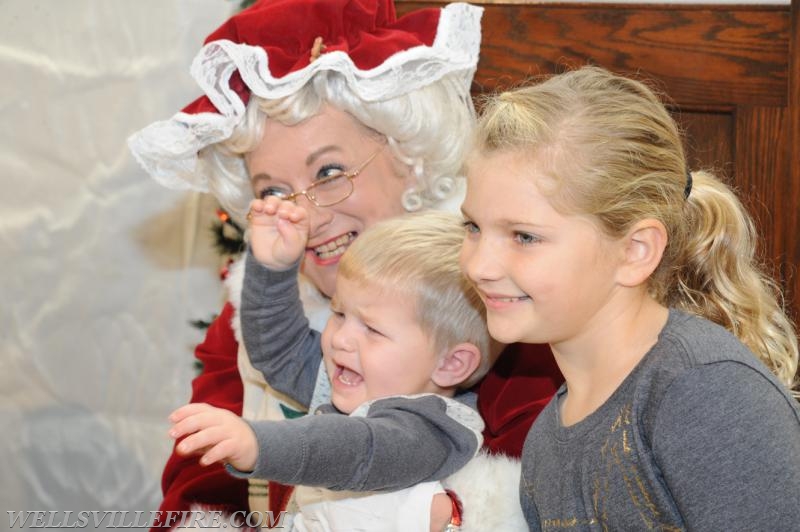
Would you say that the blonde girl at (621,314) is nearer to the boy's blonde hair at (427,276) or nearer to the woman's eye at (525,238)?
the woman's eye at (525,238)

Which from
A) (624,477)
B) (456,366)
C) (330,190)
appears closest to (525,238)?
(624,477)

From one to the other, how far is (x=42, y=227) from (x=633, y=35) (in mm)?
2057

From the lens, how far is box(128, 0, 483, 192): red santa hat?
1973mm

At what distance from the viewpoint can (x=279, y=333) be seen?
1.91 m

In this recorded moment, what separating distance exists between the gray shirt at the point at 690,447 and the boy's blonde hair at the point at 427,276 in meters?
0.35

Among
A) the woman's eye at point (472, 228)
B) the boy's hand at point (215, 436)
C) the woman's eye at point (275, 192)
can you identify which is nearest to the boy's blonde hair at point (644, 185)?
the woman's eye at point (472, 228)

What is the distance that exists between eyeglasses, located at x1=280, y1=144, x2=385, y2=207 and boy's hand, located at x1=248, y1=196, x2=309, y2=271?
0.20 m

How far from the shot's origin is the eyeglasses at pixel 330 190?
2037 millimetres

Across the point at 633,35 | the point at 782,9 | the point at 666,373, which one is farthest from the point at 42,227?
the point at 666,373

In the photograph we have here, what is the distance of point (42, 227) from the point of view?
3428 millimetres

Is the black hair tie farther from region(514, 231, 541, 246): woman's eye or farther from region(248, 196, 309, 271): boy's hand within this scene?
region(248, 196, 309, 271): boy's hand

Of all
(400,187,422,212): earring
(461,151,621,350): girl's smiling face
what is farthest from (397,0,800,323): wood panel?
(461,151,621,350): girl's smiling face

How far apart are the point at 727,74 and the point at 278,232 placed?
1.00 metres

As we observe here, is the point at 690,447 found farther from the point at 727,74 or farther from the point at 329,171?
the point at 727,74
